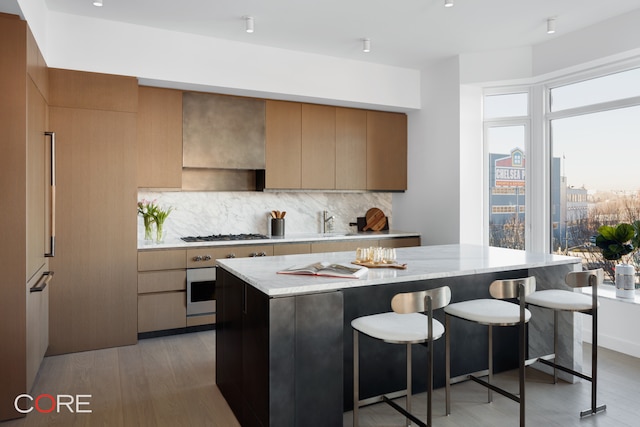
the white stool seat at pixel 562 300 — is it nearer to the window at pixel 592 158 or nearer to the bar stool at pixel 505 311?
the bar stool at pixel 505 311

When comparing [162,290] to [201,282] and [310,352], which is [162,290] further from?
[310,352]

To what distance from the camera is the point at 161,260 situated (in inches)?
166

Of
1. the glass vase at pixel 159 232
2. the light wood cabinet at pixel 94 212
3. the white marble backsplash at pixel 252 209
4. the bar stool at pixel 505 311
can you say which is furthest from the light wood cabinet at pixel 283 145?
the bar stool at pixel 505 311

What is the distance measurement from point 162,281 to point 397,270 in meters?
2.50

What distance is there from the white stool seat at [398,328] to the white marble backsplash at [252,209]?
3.04 meters

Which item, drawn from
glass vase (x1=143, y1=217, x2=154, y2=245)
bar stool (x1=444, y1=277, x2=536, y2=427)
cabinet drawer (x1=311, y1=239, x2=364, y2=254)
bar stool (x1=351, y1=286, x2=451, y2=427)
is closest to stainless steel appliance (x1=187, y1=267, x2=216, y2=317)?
glass vase (x1=143, y1=217, x2=154, y2=245)

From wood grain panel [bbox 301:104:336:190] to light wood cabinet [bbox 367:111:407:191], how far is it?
1.70 ft

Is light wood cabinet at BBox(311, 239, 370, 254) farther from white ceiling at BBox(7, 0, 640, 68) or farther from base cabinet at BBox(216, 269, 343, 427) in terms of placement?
base cabinet at BBox(216, 269, 343, 427)

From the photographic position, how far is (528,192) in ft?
16.2

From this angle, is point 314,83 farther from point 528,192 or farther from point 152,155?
point 528,192

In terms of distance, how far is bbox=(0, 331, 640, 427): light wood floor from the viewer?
269 cm

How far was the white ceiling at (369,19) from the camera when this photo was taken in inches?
146

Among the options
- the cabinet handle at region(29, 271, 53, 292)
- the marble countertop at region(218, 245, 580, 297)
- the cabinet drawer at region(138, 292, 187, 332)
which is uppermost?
the marble countertop at region(218, 245, 580, 297)

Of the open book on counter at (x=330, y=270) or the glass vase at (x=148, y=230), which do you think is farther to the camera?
the glass vase at (x=148, y=230)
